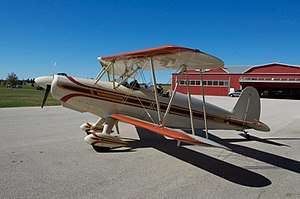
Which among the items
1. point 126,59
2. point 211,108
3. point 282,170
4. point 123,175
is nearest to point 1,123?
point 126,59

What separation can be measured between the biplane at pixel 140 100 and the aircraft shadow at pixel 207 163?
1.95 feet

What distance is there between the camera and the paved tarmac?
400 centimetres

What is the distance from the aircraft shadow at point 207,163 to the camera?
4.69 metres

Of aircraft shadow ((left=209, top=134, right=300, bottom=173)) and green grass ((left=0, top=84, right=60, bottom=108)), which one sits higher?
green grass ((left=0, top=84, right=60, bottom=108))

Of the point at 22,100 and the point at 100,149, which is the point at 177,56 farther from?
the point at 22,100

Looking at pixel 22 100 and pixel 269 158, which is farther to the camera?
pixel 22 100

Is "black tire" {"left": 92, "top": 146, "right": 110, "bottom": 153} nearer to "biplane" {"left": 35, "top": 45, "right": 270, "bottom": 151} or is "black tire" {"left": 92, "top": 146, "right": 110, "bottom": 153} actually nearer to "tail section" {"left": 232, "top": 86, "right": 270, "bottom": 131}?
"biplane" {"left": 35, "top": 45, "right": 270, "bottom": 151}

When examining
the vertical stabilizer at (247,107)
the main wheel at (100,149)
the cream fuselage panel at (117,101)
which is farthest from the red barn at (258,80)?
the main wheel at (100,149)

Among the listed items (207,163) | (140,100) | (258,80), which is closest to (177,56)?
(140,100)

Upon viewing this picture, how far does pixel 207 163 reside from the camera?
18.6 ft

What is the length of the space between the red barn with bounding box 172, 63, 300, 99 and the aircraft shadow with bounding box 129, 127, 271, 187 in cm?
3803

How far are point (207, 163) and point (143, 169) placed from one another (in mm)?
1638

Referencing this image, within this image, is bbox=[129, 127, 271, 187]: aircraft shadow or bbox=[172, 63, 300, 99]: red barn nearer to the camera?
bbox=[129, 127, 271, 187]: aircraft shadow

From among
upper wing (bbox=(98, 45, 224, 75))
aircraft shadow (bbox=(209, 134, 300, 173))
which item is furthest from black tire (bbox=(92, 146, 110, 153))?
aircraft shadow (bbox=(209, 134, 300, 173))
